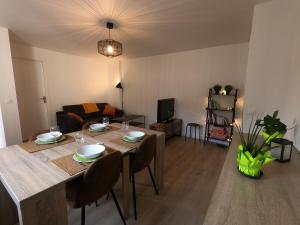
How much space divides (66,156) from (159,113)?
264 cm

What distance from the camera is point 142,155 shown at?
1.62m

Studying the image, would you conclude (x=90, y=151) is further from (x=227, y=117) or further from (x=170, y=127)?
(x=227, y=117)

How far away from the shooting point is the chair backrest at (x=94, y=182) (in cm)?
114

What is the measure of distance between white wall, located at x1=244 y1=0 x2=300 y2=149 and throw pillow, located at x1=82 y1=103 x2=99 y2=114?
4.35 meters

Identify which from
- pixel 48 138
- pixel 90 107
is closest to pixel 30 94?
pixel 90 107

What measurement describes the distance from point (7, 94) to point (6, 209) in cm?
230

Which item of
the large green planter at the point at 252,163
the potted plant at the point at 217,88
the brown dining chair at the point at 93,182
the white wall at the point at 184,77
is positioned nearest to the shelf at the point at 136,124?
the white wall at the point at 184,77

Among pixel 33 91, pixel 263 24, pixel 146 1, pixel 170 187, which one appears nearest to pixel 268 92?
pixel 263 24

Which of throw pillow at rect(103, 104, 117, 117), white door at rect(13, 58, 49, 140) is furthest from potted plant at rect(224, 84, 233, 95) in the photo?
white door at rect(13, 58, 49, 140)

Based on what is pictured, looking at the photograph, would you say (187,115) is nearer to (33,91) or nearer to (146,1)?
(146,1)

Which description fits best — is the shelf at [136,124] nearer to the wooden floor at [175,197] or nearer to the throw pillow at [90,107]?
the throw pillow at [90,107]

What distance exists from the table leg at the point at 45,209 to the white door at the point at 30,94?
3903 millimetres

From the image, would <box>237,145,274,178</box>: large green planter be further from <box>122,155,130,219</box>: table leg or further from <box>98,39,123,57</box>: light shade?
<box>98,39,123,57</box>: light shade

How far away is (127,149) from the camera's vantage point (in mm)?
1494
